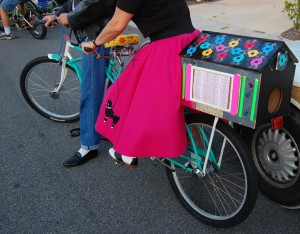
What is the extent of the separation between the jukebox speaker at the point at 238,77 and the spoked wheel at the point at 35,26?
610cm

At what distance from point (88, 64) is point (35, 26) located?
550 centimetres

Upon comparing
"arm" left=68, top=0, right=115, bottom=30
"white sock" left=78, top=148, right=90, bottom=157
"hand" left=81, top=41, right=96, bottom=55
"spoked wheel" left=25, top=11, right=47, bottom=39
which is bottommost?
"spoked wheel" left=25, top=11, right=47, bottom=39

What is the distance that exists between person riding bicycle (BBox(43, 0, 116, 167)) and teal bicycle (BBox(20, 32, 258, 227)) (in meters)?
0.13

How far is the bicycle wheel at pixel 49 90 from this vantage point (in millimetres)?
3672

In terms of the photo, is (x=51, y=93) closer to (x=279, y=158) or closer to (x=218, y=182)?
(x=218, y=182)

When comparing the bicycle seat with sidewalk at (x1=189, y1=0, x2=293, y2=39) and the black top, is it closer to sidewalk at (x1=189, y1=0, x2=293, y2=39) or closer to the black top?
the black top

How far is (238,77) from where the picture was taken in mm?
1921

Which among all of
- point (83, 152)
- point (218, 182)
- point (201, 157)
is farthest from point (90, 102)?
point (218, 182)

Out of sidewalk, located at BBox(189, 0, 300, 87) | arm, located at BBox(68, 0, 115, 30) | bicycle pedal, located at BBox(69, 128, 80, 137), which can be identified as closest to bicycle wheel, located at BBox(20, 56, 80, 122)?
bicycle pedal, located at BBox(69, 128, 80, 137)

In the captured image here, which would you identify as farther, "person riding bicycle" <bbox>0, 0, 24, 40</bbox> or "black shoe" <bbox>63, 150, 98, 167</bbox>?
"person riding bicycle" <bbox>0, 0, 24, 40</bbox>

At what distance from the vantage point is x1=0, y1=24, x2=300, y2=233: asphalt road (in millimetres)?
2535

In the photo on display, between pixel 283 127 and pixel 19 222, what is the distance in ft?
6.43

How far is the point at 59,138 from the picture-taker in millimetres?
3703

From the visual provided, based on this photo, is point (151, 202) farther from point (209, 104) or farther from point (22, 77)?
point (22, 77)
